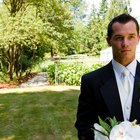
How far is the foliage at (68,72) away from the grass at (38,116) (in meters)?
2.64

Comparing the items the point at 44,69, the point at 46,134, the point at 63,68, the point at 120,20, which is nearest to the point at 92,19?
the point at 44,69

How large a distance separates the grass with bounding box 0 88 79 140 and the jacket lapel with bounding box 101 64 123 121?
4.96 meters

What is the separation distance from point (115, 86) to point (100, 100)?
0.13 metres

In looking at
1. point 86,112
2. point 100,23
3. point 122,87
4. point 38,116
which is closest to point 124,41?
point 122,87

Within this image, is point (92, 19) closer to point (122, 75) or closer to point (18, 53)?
point (18, 53)

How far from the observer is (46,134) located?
285 inches

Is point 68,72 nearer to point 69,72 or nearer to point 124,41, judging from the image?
Result: point 69,72

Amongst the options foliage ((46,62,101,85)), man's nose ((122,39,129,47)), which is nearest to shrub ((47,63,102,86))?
foliage ((46,62,101,85))

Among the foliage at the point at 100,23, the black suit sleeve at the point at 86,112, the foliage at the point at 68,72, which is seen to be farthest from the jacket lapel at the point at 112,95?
the foliage at the point at 100,23

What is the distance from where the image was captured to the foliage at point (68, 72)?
614 inches

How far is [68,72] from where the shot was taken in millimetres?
15719

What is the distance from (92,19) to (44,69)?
125 ft

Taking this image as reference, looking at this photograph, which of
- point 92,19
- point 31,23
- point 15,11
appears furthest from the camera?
point 92,19

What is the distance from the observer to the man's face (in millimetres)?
1982
